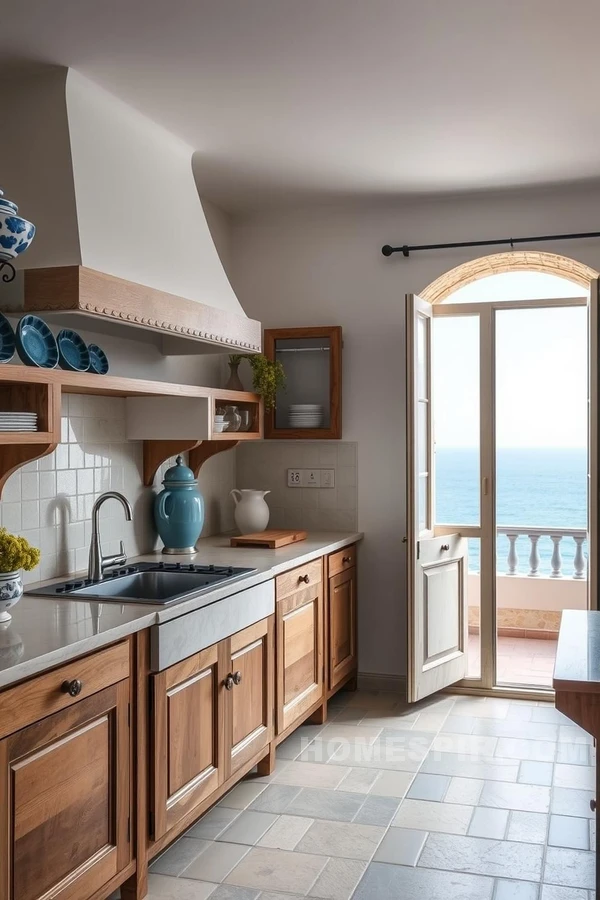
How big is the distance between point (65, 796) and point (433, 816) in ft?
4.95

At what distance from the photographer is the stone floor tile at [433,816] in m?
3.03

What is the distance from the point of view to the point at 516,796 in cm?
330

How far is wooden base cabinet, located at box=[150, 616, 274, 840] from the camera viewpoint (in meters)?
2.62

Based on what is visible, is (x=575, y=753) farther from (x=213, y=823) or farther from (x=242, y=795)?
(x=213, y=823)

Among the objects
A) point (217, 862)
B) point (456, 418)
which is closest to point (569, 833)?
point (217, 862)

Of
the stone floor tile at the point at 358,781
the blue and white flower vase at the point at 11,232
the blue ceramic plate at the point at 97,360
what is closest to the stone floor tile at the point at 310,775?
the stone floor tile at the point at 358,781

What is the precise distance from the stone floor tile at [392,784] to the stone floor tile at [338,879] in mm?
559

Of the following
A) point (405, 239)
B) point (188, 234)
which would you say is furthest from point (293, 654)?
point (405, 239)

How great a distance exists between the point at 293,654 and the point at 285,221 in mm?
2388

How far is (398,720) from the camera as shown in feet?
13.7

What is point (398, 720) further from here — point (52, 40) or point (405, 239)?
point (52, 40)

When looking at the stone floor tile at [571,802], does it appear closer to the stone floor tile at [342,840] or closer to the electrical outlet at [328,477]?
the stone floor tile at [342,840]

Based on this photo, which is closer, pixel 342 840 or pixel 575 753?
pixel 342 840

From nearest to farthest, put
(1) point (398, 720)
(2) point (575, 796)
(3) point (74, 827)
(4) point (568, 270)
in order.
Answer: (3) point (74, 827)
(2) point (575, 796)
(1) point (398, 720)
(4) point (568, 270)
